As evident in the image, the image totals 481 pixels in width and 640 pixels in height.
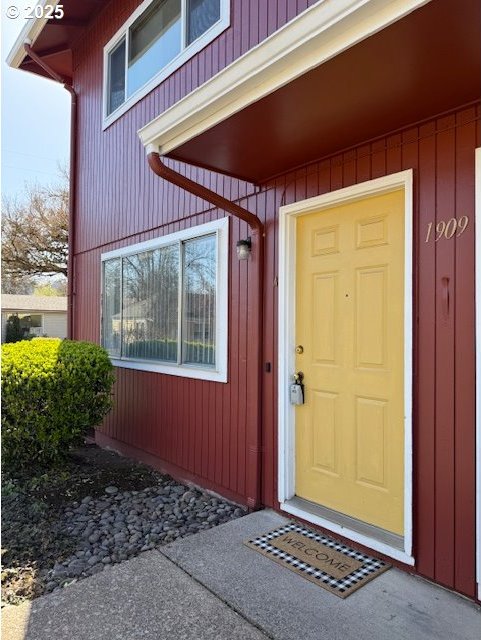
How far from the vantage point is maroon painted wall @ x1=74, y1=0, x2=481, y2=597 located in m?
2.29

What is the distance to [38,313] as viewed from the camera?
21750 millimetres

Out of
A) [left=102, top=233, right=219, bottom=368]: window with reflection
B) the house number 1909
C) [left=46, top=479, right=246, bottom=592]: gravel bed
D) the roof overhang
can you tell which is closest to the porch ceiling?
the house number 1909

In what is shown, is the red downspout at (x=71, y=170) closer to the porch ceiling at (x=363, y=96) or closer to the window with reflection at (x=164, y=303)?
the window with reflection at (x=164, y=303)

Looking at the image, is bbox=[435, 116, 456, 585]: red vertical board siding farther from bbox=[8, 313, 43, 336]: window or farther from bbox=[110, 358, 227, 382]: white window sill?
bbox=[8, 313, 43, 336]: window

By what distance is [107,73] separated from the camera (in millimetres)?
5875

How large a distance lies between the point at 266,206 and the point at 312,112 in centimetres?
111

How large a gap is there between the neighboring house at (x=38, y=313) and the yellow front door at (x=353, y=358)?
20.1 metres

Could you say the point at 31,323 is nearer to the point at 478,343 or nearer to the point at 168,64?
the point at 168,64

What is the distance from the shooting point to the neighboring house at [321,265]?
2.15 metres

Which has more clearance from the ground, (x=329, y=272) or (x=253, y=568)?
(x=329, y=272)

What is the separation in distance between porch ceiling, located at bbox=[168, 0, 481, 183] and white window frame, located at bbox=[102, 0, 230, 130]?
60.7 inches

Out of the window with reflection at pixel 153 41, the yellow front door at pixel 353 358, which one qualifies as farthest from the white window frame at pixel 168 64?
the yellow front door at pixel 353 358

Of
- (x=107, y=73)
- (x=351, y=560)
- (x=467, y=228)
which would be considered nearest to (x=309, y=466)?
(x=351, y=560)

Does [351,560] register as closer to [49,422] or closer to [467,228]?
[467,228]
